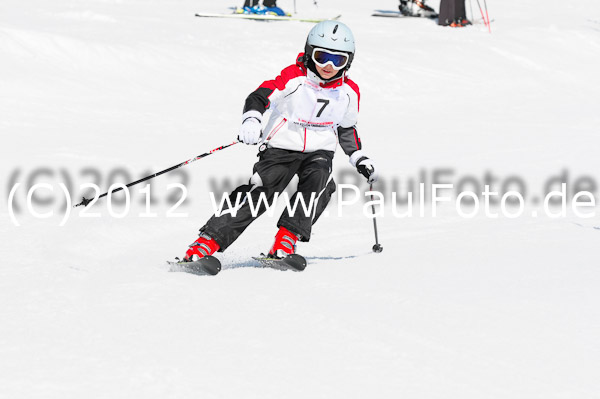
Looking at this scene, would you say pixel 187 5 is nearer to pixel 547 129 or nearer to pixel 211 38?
pixel 211 38

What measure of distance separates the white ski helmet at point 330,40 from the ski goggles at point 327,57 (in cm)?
2

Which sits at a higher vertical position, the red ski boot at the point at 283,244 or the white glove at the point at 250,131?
the white glove at the point at 250,131

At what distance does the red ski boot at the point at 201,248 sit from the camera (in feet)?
15.8

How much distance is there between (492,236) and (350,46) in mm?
1890

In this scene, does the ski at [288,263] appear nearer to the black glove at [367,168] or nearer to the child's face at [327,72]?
the black glove at [367,168]

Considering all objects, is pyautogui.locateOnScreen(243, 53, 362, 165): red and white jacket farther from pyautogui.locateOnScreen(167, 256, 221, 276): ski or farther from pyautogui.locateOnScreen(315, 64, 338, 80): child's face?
pyautogui.locateOnScreen(167, 256, 221, 276): ski

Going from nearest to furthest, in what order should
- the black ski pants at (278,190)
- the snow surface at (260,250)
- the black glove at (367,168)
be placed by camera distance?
1. the snow surface at (260,250)
2. the black ski pants at (278,190)
3. the black glove at (367,168)

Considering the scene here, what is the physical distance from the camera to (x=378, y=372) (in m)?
2.96

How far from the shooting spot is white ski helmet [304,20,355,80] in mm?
4754

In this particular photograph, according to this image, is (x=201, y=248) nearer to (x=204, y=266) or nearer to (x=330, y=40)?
(x=204, y=266)

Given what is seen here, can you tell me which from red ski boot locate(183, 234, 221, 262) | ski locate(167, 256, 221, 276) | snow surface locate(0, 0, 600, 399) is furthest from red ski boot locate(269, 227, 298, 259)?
ski locate(167, 256, 221, 276)

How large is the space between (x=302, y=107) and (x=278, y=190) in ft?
1.64

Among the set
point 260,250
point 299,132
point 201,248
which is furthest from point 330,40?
point 260,250

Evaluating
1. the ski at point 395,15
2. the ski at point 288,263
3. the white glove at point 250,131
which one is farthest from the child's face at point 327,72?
the ski at point 395,15
